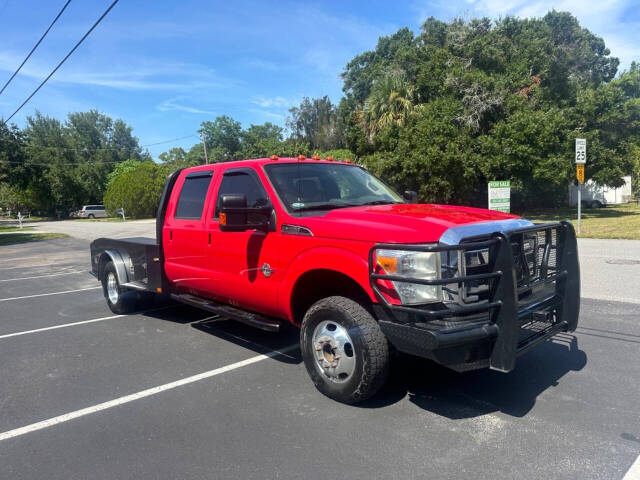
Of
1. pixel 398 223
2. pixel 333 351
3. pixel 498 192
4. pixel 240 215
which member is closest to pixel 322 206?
pixel 240 215

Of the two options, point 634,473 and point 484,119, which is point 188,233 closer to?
point 634,473

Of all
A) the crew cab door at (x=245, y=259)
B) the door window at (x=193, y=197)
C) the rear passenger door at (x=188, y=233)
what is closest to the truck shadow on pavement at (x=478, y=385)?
the crew cab door at (x=245, y=259)

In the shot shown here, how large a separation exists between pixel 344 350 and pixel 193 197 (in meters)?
2.87

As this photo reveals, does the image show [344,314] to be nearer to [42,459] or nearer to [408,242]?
[408,242]

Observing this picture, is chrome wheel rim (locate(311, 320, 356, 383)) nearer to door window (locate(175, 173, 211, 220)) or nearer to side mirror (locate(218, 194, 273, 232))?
side mirror (locate(218, 194, 273, 232))

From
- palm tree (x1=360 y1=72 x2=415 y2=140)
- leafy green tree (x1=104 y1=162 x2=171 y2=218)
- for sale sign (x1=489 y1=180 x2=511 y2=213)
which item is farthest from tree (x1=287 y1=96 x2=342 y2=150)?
for sale sign (x1=489 y1=180 x2=511 y2=213)

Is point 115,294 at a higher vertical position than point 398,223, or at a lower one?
lower

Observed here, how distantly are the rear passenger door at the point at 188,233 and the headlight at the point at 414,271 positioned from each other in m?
2.53

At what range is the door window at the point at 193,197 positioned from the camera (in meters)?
5.43

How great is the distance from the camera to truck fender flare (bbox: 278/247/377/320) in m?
3.53

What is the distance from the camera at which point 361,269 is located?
3.53m

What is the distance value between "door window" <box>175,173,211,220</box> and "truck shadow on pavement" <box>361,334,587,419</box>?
9.16 ft

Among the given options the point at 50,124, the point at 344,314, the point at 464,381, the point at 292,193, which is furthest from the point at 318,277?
the point at 50,124

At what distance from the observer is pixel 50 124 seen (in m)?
75.2
